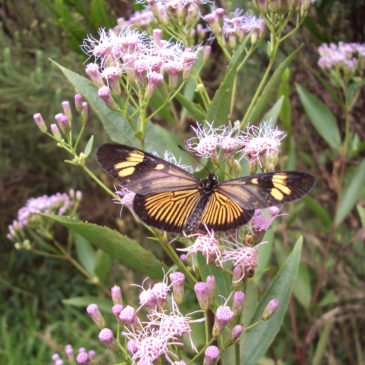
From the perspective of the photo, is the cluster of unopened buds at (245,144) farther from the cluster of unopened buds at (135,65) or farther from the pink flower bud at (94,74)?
the pink flower bud at (94,74)

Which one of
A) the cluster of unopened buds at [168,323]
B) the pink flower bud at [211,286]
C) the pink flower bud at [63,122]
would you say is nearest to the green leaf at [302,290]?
the cluster of unopened buds at [168,323]

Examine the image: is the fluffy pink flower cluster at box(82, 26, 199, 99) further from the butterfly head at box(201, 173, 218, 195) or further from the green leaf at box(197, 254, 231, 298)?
the green leaf at box(197, 254, 231, 298)

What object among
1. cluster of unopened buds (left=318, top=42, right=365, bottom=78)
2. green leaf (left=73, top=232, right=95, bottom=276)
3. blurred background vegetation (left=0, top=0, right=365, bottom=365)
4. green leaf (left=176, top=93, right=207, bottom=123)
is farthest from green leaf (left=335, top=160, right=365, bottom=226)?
green leaf (left=73, top=232, right=95, bottom=276)

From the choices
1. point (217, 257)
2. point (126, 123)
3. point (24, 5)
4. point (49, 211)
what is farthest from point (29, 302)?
point (217, 257)

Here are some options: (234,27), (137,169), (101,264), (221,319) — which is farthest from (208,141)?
(101,264)

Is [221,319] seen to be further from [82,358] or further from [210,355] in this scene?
[82,358]
